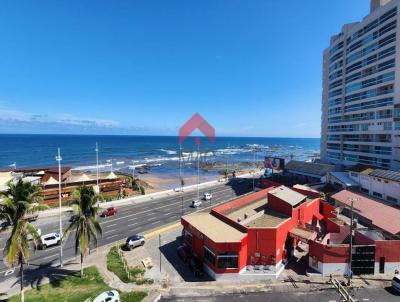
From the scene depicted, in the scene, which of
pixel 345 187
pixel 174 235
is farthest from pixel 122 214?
pixel 345 187

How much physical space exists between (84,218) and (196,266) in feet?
42.8

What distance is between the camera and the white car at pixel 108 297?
67.2 ft

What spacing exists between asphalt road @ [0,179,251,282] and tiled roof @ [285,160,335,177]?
63.2 ft

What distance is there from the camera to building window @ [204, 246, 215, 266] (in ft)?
84.2

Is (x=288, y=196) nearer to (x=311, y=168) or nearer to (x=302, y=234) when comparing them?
(x=302, y=234)

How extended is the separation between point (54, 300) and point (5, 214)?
8.82 metres

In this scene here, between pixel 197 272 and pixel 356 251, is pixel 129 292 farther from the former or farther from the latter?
pixel 356 251

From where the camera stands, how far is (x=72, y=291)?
22.6 meters

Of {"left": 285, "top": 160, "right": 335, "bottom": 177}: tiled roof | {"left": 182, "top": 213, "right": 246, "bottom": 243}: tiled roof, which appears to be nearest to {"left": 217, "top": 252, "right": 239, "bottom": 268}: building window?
{"left": 182, "top": 213, "right": 246, "bottom": 243}: tiled roof

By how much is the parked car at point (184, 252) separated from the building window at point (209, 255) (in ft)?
9.17

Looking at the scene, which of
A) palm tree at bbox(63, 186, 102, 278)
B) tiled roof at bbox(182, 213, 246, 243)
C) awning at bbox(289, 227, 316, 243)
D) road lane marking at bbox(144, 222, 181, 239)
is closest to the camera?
palm tree at bbox(63, 186, 102, 278)

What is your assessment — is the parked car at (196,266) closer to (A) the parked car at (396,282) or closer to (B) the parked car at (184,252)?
(B) the parked car at (184,252)

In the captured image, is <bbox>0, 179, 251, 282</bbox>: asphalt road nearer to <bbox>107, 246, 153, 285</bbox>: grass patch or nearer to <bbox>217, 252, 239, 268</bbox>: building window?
<bbox>107, 246, 153, 285</bbox>: grass patch

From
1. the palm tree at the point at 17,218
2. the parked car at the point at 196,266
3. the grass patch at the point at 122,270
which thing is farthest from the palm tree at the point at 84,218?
the parked car at the point at 196,266
